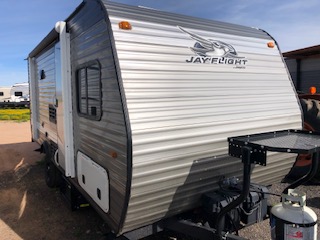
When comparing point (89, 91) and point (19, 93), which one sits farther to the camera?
point (19, 93)

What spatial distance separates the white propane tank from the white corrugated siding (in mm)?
841

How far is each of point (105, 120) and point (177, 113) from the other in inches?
30.3

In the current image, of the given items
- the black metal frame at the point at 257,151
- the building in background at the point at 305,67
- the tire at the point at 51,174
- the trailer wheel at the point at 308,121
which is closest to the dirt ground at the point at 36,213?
the tire at the point at 51,174

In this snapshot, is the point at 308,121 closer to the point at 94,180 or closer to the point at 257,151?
the point at 257,151

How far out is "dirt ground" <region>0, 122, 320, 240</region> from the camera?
14.1ft

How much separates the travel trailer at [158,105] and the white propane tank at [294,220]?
81 cm

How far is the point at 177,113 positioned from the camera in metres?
3.04

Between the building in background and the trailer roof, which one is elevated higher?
the trailer roof

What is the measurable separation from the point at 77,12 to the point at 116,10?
1.01 m

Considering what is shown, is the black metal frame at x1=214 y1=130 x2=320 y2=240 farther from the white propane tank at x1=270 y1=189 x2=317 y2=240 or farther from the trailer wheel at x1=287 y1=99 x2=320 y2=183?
the trailer wheel at x1=287 y1=99 x2=320 y2=183

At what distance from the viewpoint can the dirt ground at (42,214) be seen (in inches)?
169

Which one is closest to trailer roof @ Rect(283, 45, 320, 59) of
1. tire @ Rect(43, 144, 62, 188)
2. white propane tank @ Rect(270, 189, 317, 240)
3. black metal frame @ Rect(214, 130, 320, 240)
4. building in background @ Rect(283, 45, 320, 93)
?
building in background @ Rect(283, 45, 320, 93)

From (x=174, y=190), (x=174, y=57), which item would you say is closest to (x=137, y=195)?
(x=174, y=190)

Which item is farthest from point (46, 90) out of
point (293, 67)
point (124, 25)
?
point (293, 67)
